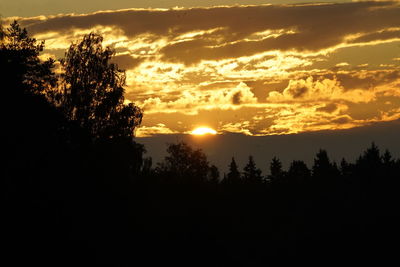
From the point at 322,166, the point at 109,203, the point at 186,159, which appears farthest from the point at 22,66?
the point at 322,166

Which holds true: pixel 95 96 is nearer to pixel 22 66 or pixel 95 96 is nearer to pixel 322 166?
pixel 22 66

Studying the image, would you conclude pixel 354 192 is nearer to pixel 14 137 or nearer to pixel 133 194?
pixel 133 194

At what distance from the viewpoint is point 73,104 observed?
218 ft

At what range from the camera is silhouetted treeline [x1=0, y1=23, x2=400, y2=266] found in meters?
40.4

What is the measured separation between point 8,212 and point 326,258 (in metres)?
60.5

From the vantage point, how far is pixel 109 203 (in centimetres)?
4981

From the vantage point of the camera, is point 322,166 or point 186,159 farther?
point 322,166

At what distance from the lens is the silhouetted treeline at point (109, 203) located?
40375 millimetres

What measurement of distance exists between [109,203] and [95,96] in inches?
798

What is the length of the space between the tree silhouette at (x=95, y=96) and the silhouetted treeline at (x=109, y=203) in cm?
10

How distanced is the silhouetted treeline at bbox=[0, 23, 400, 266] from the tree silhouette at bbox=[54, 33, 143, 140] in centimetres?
10

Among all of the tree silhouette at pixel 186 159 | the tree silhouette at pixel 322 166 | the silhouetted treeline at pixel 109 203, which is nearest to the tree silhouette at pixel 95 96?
the silhouetted treeline at pixel 109 203

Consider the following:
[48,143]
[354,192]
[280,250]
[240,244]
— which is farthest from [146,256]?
[354,192]

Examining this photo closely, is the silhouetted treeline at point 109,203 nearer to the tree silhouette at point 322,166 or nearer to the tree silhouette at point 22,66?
the tree silhouette at point 22,66
